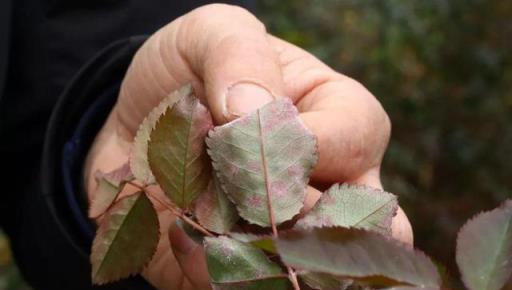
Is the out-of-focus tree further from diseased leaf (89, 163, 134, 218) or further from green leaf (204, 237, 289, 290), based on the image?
green leaf (204, 237, 289, 290)

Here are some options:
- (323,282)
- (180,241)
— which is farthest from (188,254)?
(323,282)

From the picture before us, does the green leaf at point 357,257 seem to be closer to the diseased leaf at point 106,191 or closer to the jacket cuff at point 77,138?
the diseased leaf at point 106,191

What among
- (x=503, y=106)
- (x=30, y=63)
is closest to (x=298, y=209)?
(x=30, y=63)

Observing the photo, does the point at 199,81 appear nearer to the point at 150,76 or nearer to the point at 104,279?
the point at 150,76

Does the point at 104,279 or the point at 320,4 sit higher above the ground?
the point at 104,279

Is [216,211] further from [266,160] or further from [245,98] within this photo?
[245,98]

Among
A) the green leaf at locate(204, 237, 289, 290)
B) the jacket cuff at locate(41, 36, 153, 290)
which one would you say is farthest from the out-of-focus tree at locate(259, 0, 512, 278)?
the green leaf at locate(204, 237, 289, 290)
